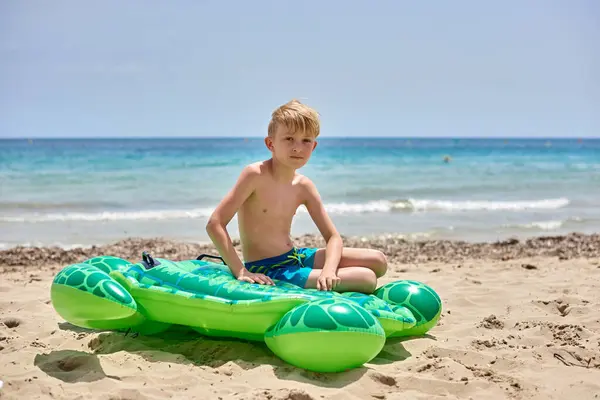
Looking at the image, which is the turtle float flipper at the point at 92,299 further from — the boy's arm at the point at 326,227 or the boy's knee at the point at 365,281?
the boy's knee at the point at 365,281

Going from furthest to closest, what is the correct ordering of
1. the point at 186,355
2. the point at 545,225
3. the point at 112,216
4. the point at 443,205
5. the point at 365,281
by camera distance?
the point at 443,205 < the point at 112,216 < the point at 545,225 < the point at 365,281 < the point at 186,355

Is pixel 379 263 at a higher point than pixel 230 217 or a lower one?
lower

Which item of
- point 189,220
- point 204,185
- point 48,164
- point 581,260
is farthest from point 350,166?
point 581,260

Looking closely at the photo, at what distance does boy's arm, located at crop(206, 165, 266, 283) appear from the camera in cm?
382

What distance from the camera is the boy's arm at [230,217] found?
3.82 meters

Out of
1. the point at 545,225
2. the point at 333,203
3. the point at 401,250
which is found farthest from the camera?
the point at 333,203

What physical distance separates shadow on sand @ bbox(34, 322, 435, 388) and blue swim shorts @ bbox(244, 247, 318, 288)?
48cm

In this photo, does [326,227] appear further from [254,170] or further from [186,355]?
[186,355]

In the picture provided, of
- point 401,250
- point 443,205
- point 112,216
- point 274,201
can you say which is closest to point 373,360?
point 274,201

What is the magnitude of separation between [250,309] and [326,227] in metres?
0.98

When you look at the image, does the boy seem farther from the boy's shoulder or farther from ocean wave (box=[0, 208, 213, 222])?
ocean wave (box=[0, 208, 213, 222])

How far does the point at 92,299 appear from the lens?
357 cm
